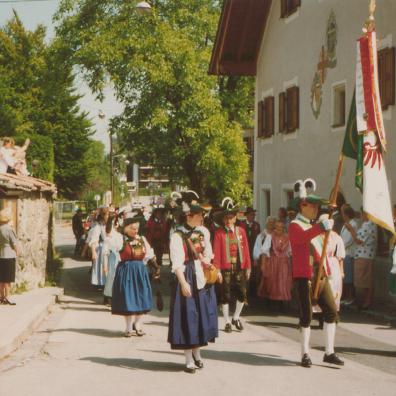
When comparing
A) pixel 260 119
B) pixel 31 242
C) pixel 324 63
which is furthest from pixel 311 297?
pixel 260 119

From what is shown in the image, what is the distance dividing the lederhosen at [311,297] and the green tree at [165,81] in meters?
17.4

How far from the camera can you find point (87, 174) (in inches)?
2402

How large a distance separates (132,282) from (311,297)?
3.28 meters

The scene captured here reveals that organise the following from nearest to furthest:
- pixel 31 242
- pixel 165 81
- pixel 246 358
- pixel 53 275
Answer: pixel 246 358, pixel 31 242, pixel 53 275, pixel 165 81

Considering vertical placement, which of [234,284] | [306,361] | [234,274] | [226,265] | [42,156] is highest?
[42,156]

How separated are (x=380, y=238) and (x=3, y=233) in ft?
23.5

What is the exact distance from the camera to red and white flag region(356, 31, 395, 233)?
9625 millimetres

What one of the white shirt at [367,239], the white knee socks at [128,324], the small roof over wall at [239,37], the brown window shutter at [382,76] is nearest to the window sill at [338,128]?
the brown window shutter at [382,76]

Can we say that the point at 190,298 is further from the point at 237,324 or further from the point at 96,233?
the point at 96,233

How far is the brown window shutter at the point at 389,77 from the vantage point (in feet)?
52.3

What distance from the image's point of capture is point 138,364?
938 centimetres

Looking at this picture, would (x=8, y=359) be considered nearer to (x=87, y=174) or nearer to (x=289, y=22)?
(x=289, y=22)

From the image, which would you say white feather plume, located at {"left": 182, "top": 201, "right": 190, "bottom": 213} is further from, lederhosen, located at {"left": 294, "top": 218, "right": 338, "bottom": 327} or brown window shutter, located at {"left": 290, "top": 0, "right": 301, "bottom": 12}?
brown window shutter, located at {"left": 290, "top": 0, "right": 301, "bottom": 12}

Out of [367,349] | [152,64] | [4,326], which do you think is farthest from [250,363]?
[152,64]
